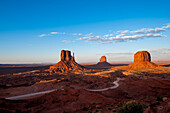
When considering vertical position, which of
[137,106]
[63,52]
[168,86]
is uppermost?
[63,52]

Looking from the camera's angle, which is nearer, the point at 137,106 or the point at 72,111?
the point at 137,106

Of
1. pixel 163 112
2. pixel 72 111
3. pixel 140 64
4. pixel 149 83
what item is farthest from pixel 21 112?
pixel 140 64

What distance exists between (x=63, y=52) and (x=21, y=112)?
126 m

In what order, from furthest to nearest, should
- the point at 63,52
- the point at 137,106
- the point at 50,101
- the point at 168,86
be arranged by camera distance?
the point at 63,52
the point at 168,86
the point at 50,101
the point at 137,106

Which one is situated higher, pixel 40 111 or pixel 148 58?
pixel 148 58

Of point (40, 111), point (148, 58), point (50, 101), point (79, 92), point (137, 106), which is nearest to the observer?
point (137, 106)

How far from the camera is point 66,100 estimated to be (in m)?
20.0

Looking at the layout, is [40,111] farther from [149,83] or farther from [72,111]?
[149,83]

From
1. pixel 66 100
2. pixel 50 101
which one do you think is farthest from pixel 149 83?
pixel 50 101

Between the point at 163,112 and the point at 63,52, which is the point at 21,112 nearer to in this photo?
the point at 163,112

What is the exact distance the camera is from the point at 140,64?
119812mm

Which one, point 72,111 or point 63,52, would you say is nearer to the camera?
point 72,111

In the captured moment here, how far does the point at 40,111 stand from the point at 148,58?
13701cm

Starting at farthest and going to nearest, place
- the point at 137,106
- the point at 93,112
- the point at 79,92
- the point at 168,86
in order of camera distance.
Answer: the point at 168,86 → the point at 79,92 → the point at 93,112 → the point at 137,106
